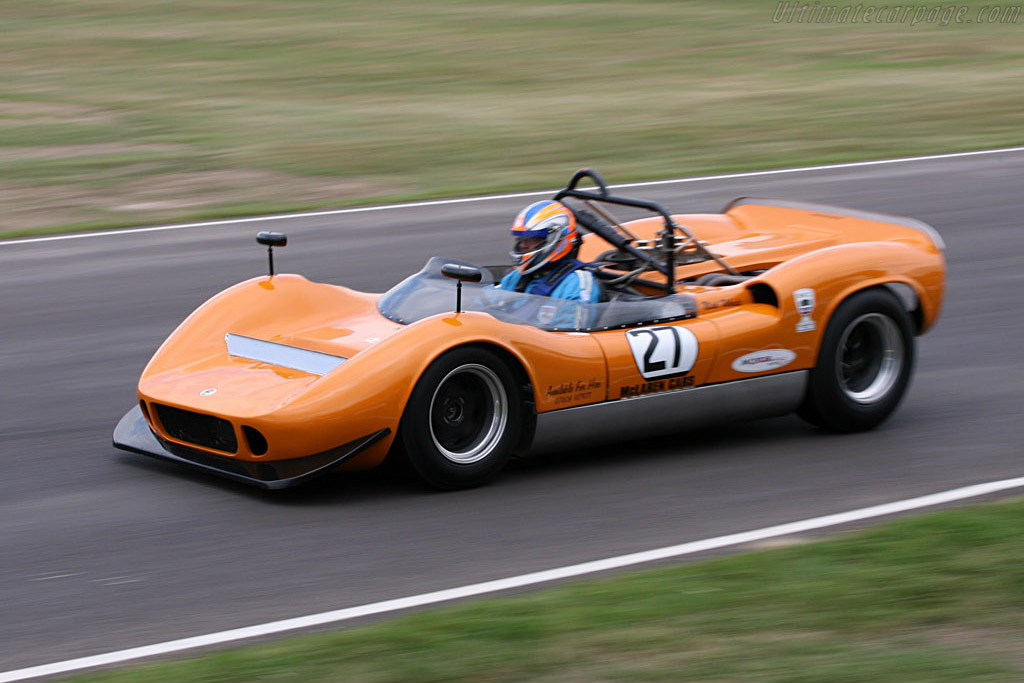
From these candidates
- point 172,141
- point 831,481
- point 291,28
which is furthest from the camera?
point 291,28

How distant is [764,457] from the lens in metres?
6.73

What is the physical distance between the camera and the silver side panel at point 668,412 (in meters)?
6.29

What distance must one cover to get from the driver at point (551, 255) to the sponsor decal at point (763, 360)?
2.44ft

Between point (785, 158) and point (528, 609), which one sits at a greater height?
point (785, 158)

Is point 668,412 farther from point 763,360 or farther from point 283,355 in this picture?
point 283,355

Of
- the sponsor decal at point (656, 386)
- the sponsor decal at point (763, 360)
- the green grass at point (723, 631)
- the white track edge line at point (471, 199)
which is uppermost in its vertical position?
the white track edge line at point (471, 199)

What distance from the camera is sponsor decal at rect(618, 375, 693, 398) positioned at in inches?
252

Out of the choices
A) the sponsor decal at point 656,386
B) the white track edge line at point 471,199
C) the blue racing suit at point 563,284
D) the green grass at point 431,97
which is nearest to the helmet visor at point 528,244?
the blue racing suit at point 563,284

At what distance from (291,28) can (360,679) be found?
22440mm

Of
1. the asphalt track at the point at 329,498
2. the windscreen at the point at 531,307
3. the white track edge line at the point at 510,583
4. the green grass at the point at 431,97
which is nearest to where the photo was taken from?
the white track edge line at the point at 510,583

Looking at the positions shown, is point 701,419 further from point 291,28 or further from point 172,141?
point 291,28

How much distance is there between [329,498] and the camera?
6047 millimetres

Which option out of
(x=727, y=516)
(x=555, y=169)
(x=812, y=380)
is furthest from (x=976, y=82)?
(x=727, y=516)

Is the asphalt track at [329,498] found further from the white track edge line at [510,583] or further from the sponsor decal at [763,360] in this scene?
the sponsor decal at [763,360]
